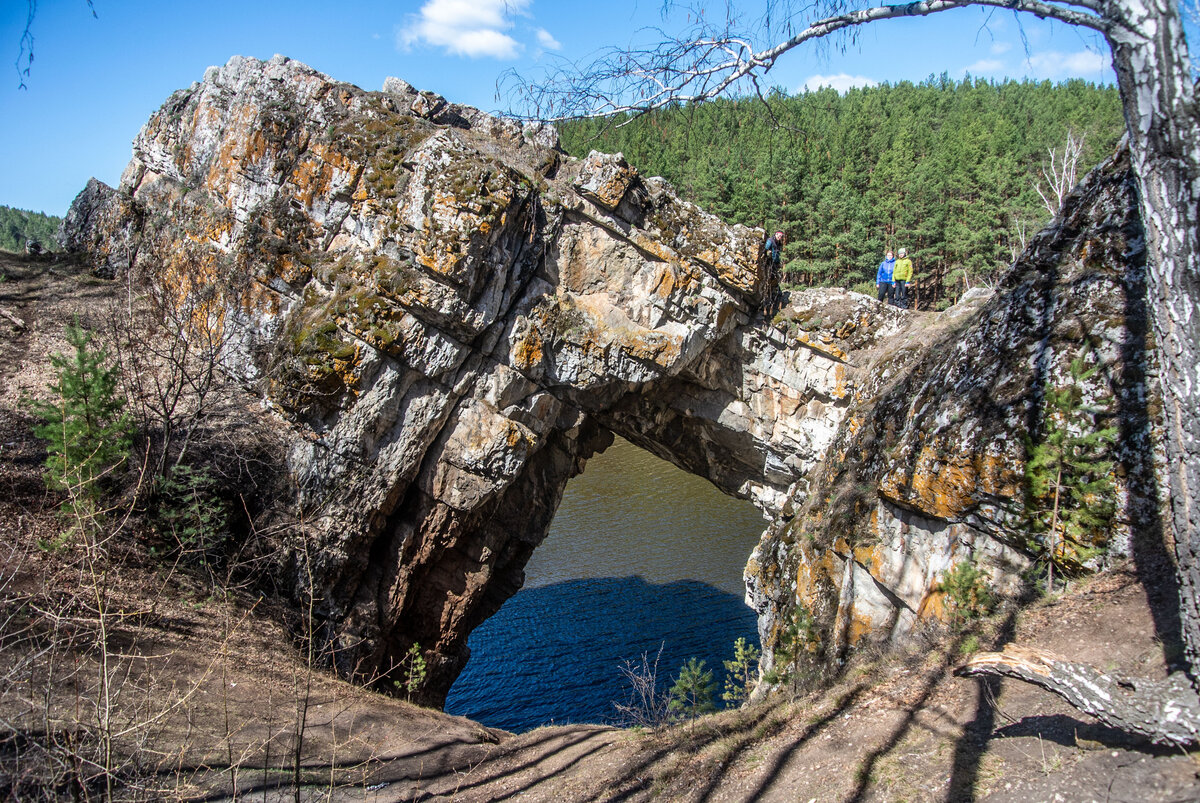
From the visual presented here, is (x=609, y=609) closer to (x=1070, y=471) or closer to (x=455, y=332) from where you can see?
(x=455, y=332)

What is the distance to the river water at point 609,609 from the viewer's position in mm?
16703

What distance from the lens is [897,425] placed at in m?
9.31

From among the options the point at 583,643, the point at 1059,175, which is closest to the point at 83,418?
the point at 583,643

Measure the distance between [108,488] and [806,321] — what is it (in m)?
13.7

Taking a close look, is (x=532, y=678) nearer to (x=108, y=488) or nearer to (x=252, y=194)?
(x=108, y=488)

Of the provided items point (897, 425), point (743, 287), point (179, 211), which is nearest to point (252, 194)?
point (179, 211)

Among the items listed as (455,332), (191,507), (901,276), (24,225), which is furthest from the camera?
(24,225)

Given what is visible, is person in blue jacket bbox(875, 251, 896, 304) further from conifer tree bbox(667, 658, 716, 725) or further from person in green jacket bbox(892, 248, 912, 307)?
conifer tree bbox(667, 658, 716, 725)

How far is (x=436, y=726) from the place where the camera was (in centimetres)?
930

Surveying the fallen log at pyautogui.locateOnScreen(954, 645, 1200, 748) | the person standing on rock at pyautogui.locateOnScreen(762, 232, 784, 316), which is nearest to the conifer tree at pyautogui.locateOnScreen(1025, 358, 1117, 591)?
the fallen log at pyautogui.locateOnScreen(954, 645, 1200, 748)

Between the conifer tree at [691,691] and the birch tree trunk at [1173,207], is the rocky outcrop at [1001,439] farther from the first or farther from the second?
the birch tree trunk at [1173,207]

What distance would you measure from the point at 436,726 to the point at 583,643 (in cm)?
997

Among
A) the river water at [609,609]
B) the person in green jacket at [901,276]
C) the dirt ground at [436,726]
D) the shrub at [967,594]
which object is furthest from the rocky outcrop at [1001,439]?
the river water at [609,609]

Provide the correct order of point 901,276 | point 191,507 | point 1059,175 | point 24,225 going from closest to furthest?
point 191,507, point 901,276, point 1059,175, point 24,225
